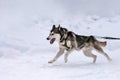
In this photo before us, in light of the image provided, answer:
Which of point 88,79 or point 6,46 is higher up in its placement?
point 6,46

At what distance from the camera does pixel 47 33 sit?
10.7 meters

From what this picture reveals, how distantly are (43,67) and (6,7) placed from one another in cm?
492

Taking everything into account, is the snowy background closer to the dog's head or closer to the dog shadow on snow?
the dog shadow on snow

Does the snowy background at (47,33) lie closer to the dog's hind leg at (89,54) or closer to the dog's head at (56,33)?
the dog's hind leg at (89,54)

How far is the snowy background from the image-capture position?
23.2 ft

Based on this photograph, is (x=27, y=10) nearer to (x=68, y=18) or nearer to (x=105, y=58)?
(x=68, y=18)

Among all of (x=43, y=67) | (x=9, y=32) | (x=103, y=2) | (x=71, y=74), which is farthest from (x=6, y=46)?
(x=103, y=2)

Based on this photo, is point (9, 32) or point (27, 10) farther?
point (27, 10)

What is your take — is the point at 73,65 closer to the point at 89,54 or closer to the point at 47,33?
the point at 89,54

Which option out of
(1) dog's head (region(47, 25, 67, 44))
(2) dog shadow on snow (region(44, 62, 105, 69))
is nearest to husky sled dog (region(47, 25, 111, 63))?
(1) dog's head (region(47, 25, 67, 44))

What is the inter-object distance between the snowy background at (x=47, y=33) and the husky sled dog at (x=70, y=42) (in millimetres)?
209

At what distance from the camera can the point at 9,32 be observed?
10.6 m

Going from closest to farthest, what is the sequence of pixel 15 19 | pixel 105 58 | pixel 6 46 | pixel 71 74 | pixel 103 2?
1. pixel 71 74
2. pixel 105 58
3. pixel 6 46
4. pixel 15 19
5. pixel 103 2

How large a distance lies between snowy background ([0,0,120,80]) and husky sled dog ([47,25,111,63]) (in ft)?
0.69
